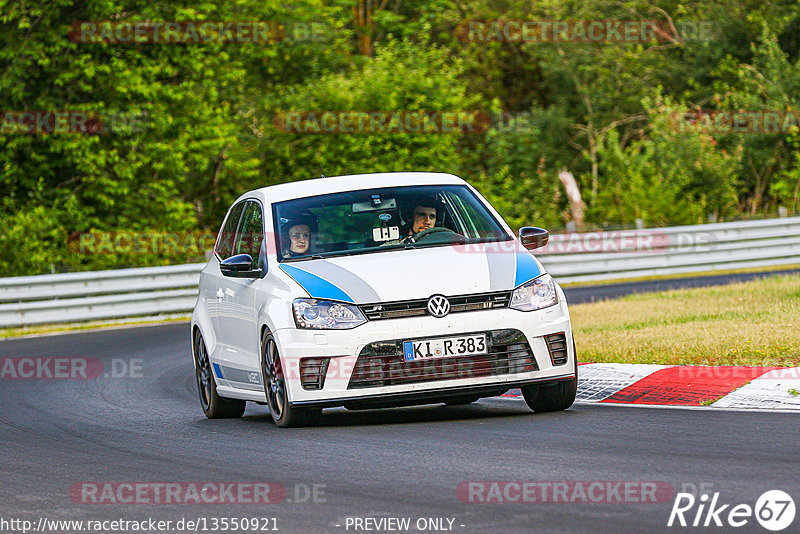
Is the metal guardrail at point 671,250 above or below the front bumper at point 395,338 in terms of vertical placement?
below

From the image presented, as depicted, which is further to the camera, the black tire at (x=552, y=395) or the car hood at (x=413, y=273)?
the black tire at (x=552, y=395)

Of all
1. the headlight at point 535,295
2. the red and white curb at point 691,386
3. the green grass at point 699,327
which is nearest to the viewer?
the headlight at point 535,295

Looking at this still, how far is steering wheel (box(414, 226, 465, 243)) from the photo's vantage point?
9.48m

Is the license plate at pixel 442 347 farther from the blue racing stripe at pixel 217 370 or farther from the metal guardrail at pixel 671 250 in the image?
the metal guardrail at pixel 671 250

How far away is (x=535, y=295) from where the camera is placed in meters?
8.77

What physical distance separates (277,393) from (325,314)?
785 millimetres

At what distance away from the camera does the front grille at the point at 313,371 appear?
8.53 meters

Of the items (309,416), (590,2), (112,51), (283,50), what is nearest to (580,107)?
(590,2)

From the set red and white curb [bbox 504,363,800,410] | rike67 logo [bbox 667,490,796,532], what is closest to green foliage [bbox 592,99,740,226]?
red and white curb [bbox 504,363,800,410]

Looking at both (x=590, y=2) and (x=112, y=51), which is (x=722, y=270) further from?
(x=590, y=2)

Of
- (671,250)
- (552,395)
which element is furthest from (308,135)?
(552,395)


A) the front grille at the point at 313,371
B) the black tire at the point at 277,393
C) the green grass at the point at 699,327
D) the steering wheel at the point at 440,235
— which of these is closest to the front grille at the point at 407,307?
the front grille at the point at 313,371

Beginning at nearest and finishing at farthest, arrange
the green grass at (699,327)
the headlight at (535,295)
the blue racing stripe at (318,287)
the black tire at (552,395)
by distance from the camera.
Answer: the blue racing stripe at (318,287) → the headlight at (535,295) → the black tire at (552,395) → the green grass at (699,327)

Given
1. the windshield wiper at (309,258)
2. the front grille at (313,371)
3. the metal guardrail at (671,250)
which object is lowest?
the metal guardrail at (671,250)
